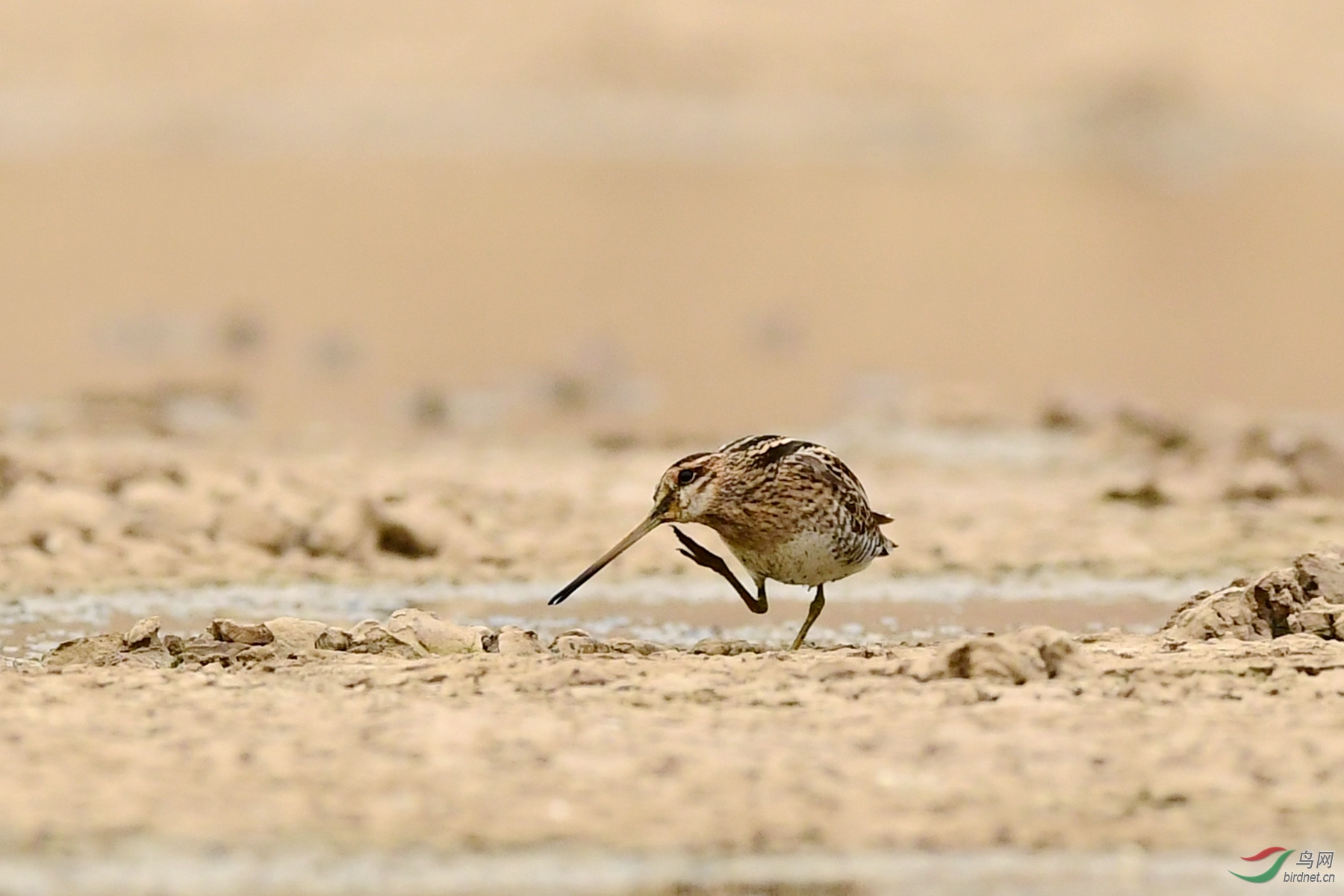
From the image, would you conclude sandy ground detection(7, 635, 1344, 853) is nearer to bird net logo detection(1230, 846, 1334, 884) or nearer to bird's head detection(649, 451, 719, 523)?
bird net logo detection(1230, 846, 1334, 884)

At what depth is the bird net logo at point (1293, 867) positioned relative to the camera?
17.0 feet

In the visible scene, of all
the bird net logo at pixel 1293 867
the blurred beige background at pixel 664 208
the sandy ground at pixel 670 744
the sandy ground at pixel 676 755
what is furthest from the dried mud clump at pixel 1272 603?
the blurred beige background at pixel 664 208

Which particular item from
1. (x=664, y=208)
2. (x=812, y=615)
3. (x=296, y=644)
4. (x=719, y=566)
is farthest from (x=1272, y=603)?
(x=664, y=208)

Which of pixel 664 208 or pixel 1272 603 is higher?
pixel 664 208

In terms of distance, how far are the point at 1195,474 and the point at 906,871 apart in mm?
7184

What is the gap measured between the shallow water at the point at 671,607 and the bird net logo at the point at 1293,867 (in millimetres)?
3347

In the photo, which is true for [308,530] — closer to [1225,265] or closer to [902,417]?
[902,417]

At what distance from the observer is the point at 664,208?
32.7 metres

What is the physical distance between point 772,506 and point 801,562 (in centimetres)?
24

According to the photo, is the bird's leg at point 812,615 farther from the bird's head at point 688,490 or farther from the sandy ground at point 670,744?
the bird's head at point 688,490

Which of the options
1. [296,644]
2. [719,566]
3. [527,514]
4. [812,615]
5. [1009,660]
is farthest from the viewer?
[527,514]

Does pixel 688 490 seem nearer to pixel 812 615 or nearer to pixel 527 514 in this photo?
pixel 812 615

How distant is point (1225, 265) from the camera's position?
27.4m

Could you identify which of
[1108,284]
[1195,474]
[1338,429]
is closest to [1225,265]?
[1108,284]
